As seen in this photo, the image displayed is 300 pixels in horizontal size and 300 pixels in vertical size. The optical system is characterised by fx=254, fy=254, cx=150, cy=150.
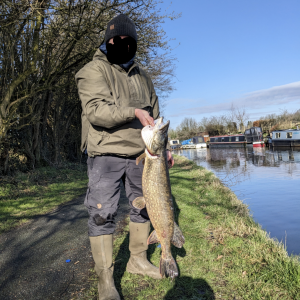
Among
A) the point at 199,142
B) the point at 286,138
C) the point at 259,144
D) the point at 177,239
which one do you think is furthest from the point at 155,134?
the point at 199,142

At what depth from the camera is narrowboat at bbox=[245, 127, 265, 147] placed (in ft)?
132

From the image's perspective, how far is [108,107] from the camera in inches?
95.1


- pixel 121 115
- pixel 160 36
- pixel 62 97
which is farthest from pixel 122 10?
pixel 121 115

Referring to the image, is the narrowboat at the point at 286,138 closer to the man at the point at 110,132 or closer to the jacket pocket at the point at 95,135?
the man at the point at 110,132

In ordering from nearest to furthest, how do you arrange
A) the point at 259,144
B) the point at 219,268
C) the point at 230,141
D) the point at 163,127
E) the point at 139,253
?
the point at 163,127 → the point at 139,253 → the point at 219,268 → the point at 259,144 → the point at 230,141

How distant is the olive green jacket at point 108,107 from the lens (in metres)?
2.43

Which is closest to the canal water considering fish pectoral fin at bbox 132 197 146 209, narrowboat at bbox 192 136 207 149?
fish pectoral fin at bbox 132 197 146 209

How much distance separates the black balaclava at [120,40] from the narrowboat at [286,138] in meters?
35.3

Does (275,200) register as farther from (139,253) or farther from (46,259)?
(46,259)

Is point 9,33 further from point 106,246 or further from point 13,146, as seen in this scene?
point 106,246

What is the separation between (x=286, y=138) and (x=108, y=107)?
3741 cm

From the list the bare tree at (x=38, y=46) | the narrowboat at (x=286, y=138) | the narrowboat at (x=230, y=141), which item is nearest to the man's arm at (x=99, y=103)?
the bare tree at (x=38, y=46)

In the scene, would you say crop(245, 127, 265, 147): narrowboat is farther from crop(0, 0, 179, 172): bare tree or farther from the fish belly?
the fish belly

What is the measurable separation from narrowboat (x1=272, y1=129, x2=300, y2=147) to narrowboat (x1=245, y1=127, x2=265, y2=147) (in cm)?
276
